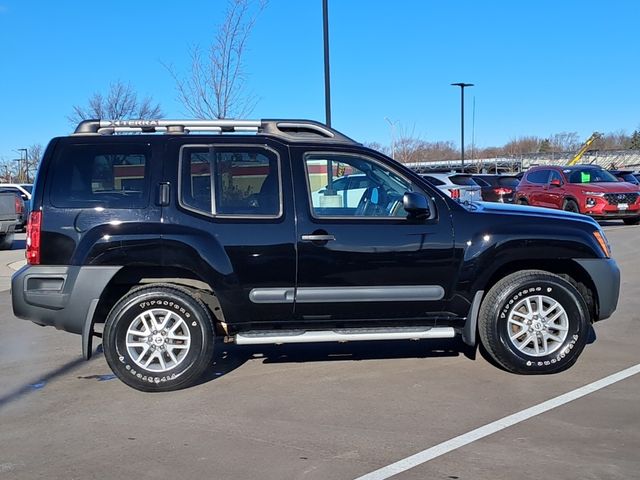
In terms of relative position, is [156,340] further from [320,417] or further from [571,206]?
[571,206]

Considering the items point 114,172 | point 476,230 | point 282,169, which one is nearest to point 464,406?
point 476,230

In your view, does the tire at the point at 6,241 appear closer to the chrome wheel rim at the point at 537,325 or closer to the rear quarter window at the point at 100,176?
the rear quarter window at the point at 100,176

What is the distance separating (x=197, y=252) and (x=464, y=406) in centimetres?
235

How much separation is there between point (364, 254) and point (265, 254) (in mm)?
801

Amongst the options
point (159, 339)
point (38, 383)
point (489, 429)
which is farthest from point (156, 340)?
point (489, 429)

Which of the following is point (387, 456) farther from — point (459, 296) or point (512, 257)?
point (512, 257)

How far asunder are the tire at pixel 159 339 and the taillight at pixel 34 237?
2.41 ft

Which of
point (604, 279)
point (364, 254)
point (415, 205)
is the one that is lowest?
point (604, 279)

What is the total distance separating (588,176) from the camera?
66.1ft

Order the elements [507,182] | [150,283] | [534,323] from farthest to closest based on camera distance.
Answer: [507,182] < [534,323] < [150,283]

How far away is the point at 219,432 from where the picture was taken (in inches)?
178

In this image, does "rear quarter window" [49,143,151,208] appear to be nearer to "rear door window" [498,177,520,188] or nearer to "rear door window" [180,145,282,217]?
"rear door window" [180,145,282,217]

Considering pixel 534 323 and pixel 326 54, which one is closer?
pixel 534 323

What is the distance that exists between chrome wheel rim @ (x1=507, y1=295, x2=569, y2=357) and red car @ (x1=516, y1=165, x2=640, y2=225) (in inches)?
571
